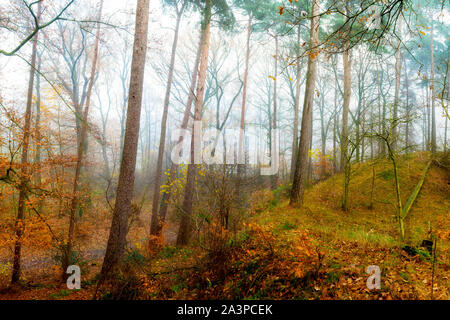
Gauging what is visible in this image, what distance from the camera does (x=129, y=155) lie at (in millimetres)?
4723

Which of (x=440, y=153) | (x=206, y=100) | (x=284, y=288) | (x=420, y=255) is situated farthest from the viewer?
(x=206, y=100)

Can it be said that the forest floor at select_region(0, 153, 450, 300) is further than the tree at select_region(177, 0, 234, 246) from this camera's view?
No

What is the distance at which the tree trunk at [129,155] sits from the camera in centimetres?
467

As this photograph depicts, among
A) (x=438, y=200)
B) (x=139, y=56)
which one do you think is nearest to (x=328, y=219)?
(x=438, y=200)

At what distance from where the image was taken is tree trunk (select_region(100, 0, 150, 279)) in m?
4.67

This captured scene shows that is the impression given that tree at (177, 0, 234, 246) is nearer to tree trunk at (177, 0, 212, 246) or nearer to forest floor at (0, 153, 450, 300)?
tree trunk at (177, 0, 212, 246)

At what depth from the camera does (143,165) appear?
79.2ft
